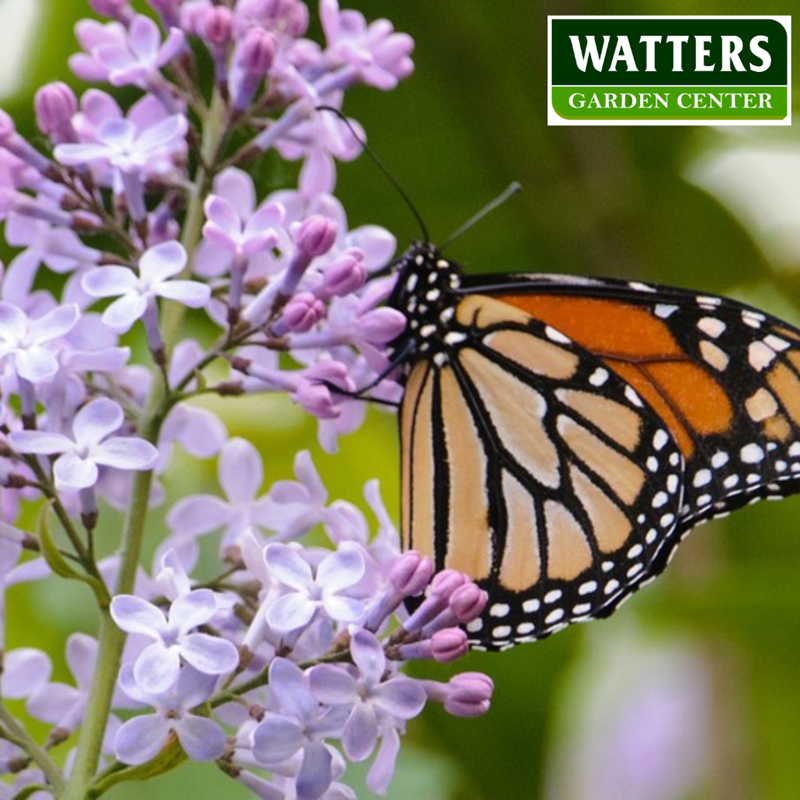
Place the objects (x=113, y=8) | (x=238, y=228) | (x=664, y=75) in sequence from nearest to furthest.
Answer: (x=238, y=228) → (x=113, y=8) → (x=664, y=75)

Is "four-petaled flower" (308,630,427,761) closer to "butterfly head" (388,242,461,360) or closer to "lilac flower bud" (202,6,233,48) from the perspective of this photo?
"butterfly head" (388,242,461,360)

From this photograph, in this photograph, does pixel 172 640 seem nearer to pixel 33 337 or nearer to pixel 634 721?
pixel 33 337

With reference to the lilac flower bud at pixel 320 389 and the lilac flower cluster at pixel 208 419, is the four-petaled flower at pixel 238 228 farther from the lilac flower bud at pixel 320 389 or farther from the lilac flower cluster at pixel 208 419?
the lilac flower bud at pixel 320 389

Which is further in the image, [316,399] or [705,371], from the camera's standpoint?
[705,371]

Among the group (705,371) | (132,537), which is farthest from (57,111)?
(705,371)

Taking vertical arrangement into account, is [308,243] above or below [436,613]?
above

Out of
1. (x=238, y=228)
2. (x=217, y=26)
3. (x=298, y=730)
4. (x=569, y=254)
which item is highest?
(x=217, y=26)

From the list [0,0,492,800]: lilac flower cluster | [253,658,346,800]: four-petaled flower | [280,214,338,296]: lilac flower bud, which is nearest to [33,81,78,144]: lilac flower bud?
[0,0,492,800]: lilac flower cluster
